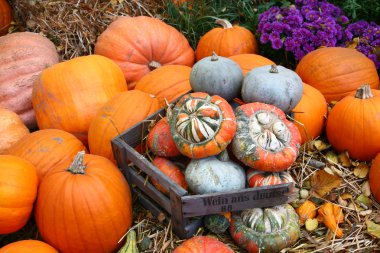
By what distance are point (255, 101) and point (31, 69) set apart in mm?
1826

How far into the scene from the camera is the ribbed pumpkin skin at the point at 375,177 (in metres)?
2.52

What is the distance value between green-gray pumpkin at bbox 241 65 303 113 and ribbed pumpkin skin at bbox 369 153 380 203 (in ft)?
2.08

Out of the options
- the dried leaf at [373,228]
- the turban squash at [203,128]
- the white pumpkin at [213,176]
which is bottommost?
the dried leaf at [373,228]

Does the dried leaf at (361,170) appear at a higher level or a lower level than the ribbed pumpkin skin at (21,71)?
lower

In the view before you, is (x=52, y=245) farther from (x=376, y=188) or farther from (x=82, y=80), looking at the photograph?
(x=376, y=188)

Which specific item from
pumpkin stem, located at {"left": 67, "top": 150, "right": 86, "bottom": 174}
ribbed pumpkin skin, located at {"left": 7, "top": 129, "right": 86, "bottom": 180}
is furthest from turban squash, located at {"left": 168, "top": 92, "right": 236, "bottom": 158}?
ribbed pumpkin skin, located at {"left": 7, "top": 129, "right": 86, "bottom": 180}

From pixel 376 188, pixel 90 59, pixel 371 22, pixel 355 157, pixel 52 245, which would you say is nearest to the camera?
pixel 52 245

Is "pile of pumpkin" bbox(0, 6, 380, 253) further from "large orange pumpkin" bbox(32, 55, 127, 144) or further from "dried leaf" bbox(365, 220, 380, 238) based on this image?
"dried leaf" bbox(365, 220, 380, 238)

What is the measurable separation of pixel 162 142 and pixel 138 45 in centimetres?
137

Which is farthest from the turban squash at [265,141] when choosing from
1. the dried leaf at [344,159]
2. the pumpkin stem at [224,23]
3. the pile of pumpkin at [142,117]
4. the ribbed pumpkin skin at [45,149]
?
the pumpkin stem at [224,23]

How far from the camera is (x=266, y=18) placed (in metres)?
3.54

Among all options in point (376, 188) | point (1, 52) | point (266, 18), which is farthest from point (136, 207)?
point (266, 18)

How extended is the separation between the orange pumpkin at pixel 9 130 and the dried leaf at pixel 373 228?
2.22 metres

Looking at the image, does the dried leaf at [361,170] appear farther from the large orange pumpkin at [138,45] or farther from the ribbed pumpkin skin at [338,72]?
the large orange pumpkin at [138,45]
